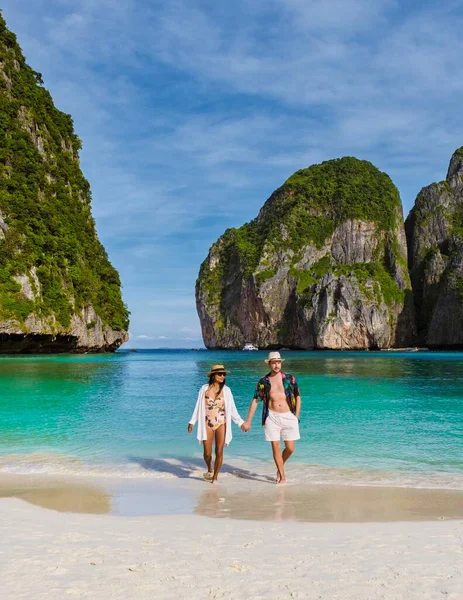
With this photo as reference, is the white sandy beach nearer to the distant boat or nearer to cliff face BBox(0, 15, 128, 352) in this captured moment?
cliff face BBox(0, 15, 128, 352)

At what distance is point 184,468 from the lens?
7980mm

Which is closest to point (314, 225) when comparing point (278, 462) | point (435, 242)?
point (435, 242)

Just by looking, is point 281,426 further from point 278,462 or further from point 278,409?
point 278,462

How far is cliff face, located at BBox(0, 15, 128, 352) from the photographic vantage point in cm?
4406

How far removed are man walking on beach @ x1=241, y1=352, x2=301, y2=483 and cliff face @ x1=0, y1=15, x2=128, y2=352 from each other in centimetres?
3870

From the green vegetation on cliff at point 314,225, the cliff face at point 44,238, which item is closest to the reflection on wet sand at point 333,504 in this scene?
the cliff face at point 44,238

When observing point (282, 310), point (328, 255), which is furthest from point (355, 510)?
point (328, 255)

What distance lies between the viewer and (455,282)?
9244 centimetres

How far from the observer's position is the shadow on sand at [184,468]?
7383mm

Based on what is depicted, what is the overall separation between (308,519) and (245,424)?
1813 millimetres

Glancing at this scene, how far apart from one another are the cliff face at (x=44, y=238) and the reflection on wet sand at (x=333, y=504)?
39.3m

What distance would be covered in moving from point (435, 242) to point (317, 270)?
29.2m

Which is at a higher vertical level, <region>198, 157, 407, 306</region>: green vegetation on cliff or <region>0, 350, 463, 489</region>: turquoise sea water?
<region>198, 157, 407, 306</region>: green vegetation on cliff

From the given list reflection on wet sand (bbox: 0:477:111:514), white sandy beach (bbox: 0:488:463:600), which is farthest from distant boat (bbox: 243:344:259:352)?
white sandy beach (bbox: 0:488:463:600)
